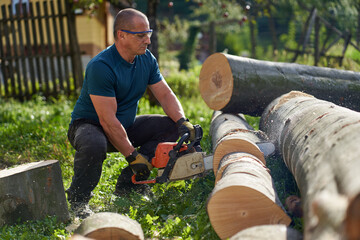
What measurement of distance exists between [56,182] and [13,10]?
6913 mm

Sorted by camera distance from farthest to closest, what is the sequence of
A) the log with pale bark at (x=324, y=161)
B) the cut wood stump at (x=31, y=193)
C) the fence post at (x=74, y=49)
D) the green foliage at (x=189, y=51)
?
the green foliage at (x=189, y=51), the fence post at (x=74, y=49), the cut wood stump at (x=31, y=193), the log with pale bark at (x=324, y=161)

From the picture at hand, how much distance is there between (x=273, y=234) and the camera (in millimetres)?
2045

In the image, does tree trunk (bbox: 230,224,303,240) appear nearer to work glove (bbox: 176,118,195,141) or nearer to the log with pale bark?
the log with pale bark

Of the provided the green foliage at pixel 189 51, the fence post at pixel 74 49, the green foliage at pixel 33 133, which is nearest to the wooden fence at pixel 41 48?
the fence post at pixel 74 49

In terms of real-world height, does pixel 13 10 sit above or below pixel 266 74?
above

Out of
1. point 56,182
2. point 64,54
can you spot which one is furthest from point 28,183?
point 64,54

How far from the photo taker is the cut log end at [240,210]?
2.45m

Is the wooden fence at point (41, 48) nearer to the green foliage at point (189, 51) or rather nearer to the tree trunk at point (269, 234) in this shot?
the tree trunk at point (269, 234)

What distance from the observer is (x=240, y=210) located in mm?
2471

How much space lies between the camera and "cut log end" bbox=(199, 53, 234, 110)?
181 inches

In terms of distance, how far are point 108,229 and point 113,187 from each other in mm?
1740

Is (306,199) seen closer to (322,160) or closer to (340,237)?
(322,160)

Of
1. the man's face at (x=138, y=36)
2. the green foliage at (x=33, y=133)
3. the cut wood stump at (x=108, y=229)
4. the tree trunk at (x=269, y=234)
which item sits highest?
the man's face at (x=138, y=36)

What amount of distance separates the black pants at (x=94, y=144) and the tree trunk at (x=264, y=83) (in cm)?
93
